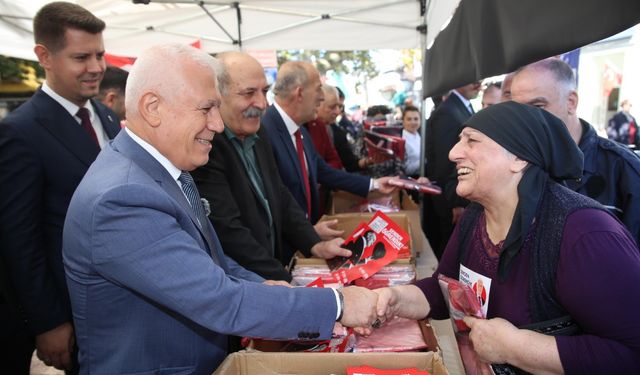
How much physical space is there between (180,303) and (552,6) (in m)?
1.29

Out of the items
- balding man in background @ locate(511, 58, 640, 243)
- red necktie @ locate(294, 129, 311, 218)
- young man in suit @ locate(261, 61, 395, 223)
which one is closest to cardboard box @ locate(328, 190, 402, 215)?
young man in suit @ locate(261, 61, 395, 223)

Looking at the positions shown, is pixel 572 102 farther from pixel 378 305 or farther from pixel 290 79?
pixel 290 79

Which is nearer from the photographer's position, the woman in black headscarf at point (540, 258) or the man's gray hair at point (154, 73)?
the woman in black headscarf at point (540, 258)

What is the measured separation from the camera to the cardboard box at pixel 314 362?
137 centimetres

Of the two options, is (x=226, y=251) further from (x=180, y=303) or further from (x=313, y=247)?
(x=180, y=303)

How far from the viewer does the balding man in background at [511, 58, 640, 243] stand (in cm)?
209

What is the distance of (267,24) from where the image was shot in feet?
18.4

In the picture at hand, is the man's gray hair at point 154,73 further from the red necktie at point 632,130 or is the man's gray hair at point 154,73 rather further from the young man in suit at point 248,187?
the red necktie at point 632,130

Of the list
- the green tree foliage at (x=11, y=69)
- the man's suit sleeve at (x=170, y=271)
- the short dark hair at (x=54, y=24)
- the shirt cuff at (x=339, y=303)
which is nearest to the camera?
the man's suit sleeve at (x=170, y=271)

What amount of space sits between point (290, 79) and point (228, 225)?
5.82 ft

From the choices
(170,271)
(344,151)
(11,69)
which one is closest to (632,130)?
(344,151)

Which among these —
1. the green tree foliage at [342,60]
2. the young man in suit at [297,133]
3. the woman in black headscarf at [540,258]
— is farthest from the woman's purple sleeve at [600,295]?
the green tree foliage at [342,60]

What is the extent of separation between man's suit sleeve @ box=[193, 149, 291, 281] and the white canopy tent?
3.30 m

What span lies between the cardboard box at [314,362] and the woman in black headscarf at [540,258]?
26 cm
